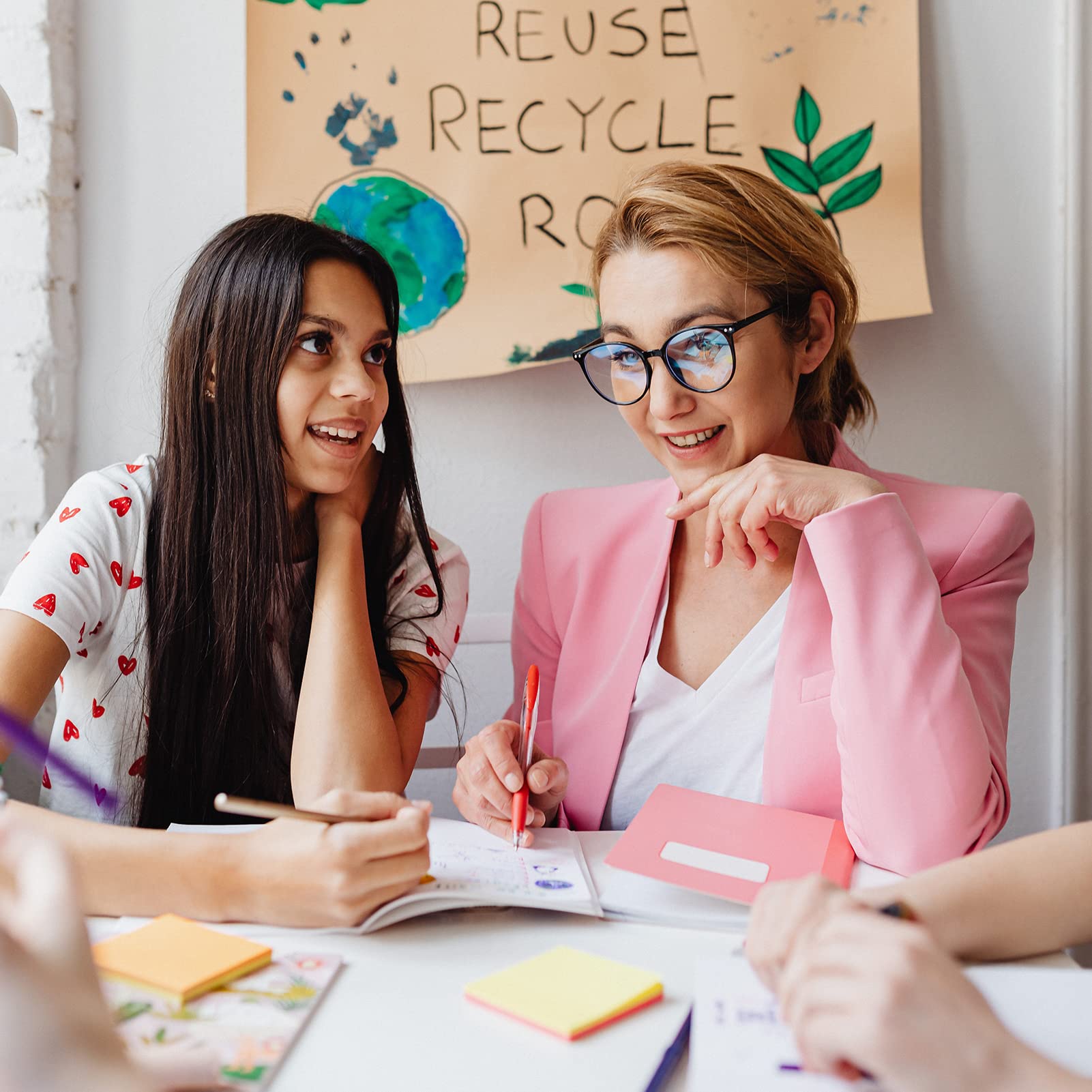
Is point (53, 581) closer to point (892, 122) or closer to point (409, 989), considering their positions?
point (409, 989)

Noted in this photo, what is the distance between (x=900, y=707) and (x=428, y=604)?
63cm

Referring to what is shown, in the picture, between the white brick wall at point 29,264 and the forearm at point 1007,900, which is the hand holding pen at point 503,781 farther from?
the white brick wall at point 29,264

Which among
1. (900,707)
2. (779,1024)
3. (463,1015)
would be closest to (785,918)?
(779,1024)

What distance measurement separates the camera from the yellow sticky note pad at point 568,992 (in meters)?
0.61

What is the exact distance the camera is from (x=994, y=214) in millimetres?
1701

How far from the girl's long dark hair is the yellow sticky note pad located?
594 millimetres

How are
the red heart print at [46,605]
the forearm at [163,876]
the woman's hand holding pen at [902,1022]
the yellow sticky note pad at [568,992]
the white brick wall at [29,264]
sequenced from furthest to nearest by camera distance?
the white brick wall at [29,264], the red heart print at [46,605], the forearm at [163,876], the yellow sticky note pad at [568,992], the woman's hand holding pen at [902,1022]

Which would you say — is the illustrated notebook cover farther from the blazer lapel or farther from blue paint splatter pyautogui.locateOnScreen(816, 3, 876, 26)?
blue paint splatter pyautogui.locateOnScreen(816, 3, 876, 26)

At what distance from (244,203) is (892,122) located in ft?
3.51

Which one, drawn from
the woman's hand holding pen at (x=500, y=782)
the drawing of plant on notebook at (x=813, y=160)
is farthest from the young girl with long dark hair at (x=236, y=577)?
the drawing of plant on notebook at (x=813, y=160)

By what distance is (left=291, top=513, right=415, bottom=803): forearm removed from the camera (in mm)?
1067

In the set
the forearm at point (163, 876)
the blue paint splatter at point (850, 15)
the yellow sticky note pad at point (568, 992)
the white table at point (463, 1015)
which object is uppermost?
the blue paint splatter at point (850, 15)

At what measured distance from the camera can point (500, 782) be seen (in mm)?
990

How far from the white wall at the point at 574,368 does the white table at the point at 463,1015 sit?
1.02 m
